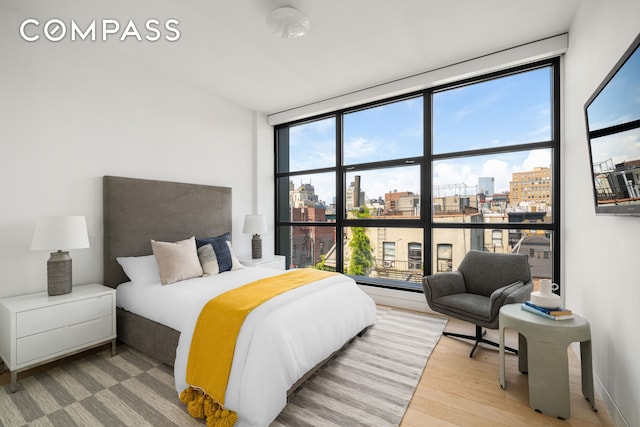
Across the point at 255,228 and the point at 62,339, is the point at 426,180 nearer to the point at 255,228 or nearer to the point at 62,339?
the point at 255,228

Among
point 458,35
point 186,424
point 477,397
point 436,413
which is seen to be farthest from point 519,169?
point 186,424

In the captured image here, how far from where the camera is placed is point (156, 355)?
2309 mm

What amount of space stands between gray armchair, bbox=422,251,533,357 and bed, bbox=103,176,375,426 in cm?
72

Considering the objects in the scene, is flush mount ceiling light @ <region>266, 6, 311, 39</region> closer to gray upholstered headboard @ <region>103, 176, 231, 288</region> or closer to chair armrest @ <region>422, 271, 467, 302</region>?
gray upholstered headboard @ <region>103, 176, 231, 288</region>

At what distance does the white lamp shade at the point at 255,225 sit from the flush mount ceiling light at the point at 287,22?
2324 mm

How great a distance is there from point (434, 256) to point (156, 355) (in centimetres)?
310

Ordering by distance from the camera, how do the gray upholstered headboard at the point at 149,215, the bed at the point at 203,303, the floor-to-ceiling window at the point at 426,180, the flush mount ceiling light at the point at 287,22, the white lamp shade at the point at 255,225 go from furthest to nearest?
the white lamp shade at the point at 255,225 → the floor-to-ceiling window at the point at 426,180 → the gray upholstered headboard at the point at 149,215 → the flush mount ceiling light at the point at 287,22 → the bed at the point at 203,303

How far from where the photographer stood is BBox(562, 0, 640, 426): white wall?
154 cm

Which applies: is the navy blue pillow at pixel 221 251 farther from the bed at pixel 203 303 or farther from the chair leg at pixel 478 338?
the chair leg at pixel 478 338

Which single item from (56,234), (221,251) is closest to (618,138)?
(221,251)

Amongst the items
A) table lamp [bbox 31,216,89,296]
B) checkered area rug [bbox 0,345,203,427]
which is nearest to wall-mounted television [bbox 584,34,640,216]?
checkered area rug [bbox 0,345,203,427]

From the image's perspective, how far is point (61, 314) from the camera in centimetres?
221

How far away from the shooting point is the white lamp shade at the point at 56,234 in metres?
2.20

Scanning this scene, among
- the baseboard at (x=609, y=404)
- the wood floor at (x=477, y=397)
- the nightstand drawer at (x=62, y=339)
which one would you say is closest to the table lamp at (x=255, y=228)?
the nightstand drawer at (x=62, y=339)
